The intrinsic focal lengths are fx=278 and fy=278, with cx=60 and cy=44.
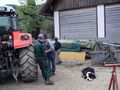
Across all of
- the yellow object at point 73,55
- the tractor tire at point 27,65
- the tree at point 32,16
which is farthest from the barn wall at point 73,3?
the tractor tire at point 27,65

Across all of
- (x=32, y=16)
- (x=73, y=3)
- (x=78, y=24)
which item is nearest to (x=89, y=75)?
(x=78, y=24)

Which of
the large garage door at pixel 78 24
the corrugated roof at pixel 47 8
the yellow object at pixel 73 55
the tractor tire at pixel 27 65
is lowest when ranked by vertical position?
the yellow object at pixel 73 55

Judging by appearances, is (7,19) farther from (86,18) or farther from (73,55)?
(86,18)

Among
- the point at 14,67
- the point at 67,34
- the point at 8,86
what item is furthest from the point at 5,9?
the point at 67,34

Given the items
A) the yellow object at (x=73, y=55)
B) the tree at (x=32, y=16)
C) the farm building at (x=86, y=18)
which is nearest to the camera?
the yellow object at (x=73, y=55)

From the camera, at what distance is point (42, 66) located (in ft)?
30.1

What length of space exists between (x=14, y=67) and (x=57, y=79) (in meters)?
1.66

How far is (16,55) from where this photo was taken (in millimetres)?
9602

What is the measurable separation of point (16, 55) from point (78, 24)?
415 inches

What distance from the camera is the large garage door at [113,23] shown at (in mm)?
17516

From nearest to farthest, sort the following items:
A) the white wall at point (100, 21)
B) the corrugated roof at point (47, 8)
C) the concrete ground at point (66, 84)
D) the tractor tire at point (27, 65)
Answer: the concrete ground at point (66, 84), the tractor tire at point (27, 65), the white wall at point (100, 21), the corrugated roof at point (47, 8)

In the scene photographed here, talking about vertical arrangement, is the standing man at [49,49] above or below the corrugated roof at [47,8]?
below

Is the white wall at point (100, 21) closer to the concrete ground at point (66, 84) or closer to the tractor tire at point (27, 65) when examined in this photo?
the concrete ground at point (66, 84)

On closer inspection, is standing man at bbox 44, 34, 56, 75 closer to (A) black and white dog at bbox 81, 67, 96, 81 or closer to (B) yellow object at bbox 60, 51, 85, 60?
(A) black and white dog at bbox 81, 67, 96, 81
